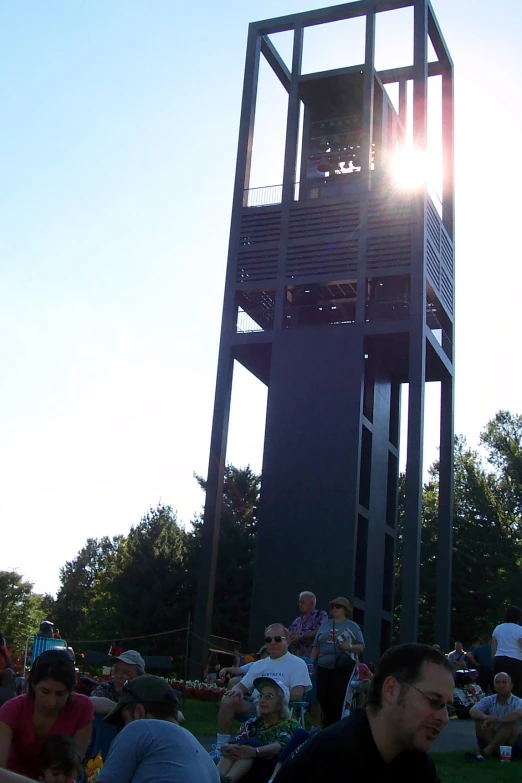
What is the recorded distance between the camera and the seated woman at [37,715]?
481 cm

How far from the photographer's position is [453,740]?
11.1 m

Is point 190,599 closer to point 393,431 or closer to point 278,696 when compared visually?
point 393,431

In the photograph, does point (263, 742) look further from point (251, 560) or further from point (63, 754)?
point (251, 560)

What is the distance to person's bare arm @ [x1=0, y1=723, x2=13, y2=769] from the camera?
4.72m

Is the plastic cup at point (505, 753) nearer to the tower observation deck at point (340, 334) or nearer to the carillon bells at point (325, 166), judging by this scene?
the tower observation deck at point (340, 334)

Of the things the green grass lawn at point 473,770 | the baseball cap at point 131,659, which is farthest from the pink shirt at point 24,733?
the green grass lawn at point 473,770

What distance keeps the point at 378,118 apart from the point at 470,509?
852 inches

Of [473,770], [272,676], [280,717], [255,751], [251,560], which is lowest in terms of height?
[473,770]

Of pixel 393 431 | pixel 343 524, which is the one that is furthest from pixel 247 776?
pixel 393 431


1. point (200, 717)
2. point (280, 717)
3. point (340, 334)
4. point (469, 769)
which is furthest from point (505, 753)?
point (340, 334)

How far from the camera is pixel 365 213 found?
23.1m

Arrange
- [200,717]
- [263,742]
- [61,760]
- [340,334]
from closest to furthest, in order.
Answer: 1. [61,760]
2. [263,742]
3. [200,717]
4. [340,334]

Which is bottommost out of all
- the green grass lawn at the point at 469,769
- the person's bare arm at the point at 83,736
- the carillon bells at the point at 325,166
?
the green grass lawn at the point at 469,769

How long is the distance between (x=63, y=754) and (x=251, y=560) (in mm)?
29657
